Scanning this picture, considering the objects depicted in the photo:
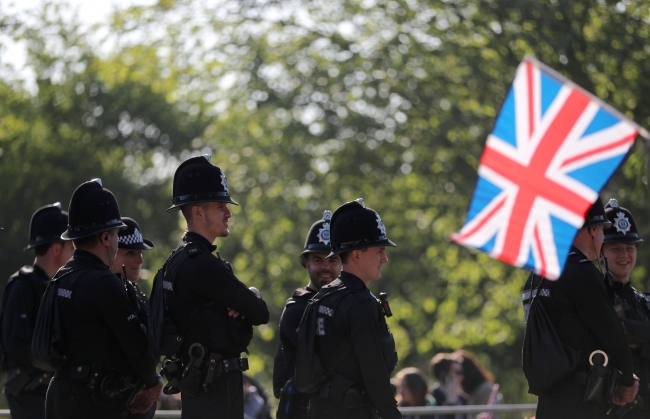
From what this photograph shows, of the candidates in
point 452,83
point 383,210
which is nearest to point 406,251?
point 383,210

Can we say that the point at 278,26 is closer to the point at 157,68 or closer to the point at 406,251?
the point at 157,68

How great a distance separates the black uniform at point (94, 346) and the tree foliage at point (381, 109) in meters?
11.8

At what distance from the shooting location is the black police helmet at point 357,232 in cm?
639

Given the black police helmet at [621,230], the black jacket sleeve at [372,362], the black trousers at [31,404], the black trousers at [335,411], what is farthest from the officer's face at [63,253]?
the black police helmet at [621,230]

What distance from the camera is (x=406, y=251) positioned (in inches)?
1016

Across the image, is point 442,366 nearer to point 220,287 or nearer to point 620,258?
point 620,258

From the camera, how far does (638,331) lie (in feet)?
24.6

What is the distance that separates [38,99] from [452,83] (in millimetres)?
15964

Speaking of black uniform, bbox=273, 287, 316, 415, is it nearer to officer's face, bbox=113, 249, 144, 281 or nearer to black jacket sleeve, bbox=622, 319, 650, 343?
officer's face, bbox=113, 249, 144, 281

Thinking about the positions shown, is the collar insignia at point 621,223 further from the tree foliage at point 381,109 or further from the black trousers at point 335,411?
the tree foliage at point 381,109

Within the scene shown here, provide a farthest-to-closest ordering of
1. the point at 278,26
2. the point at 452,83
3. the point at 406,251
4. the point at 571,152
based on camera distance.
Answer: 1. the point at 406,251
2. the point at 278,26
3. the point at 452,83
4. the point at 571,152

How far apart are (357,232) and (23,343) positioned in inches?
118

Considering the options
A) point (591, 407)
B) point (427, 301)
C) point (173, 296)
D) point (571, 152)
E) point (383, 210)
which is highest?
point (571, 152)

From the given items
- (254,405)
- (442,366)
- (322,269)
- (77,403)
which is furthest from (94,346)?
(442,366)
